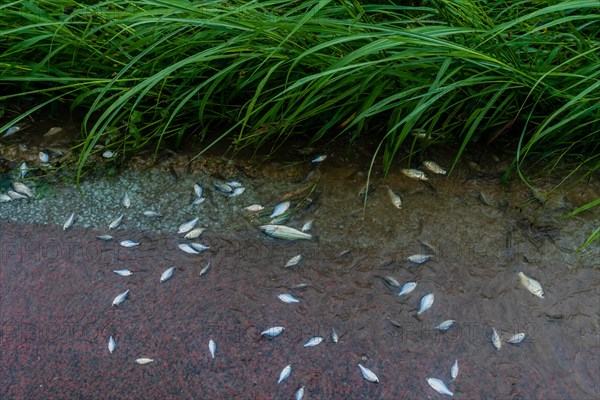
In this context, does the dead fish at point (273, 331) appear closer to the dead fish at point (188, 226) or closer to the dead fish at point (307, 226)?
the dead fish at point (307, 226)

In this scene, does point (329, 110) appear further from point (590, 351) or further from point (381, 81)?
point (590, 351)

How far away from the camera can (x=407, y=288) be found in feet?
6.96

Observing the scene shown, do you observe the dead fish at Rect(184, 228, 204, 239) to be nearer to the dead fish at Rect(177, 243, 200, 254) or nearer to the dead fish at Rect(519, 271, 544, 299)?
the dead fish at Rect(177, 243, 200, 254)

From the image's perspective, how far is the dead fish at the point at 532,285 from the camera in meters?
2.08

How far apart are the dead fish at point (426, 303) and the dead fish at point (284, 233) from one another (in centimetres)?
45

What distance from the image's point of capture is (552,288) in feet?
6.84

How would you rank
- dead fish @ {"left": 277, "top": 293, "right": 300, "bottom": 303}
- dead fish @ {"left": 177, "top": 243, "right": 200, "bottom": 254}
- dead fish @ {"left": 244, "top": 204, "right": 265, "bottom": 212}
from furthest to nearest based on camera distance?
dead fish @ {"left": 244, "top": 204, "right": 265, "bottom": 212}, dead fish @ {"left": 177, "top": 243, "right": 200, "bottom": 254}, dead fish @ {"left": 277, "top": 293, "right": 300, "bottom": 303}

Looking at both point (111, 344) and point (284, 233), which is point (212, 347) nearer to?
point (111, 344)

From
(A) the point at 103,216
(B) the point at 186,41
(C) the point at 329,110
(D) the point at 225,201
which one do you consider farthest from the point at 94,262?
(C) the point at 329,110

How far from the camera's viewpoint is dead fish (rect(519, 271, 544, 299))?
2078 mm

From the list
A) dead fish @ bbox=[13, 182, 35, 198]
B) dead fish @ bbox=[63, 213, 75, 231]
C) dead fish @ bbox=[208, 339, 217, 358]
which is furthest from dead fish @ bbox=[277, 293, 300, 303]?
dead fish @ bbox=[13, 182, 35, 198]

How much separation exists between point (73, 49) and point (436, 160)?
1546 millimetres

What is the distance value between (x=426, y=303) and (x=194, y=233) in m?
0.85

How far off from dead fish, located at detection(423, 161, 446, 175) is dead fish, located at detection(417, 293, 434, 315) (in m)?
0.53
